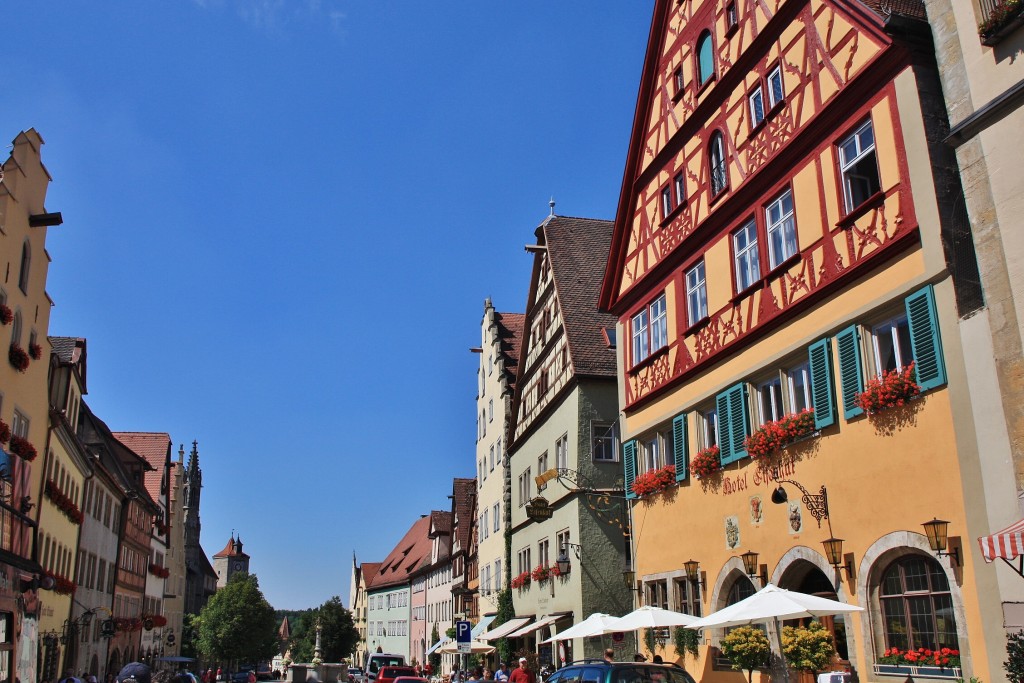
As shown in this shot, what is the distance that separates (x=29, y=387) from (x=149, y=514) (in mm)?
31845

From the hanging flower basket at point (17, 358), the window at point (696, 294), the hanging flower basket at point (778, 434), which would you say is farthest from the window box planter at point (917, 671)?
the hanging flower basket at point (17, 358)

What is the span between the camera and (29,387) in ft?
73.7

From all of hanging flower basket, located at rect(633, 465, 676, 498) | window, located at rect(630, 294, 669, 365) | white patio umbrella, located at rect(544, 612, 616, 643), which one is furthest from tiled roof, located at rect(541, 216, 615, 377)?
white patio umbrella, located at rect(544, 612, 616, 643)

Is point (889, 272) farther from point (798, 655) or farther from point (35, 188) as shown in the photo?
point (35, 188)

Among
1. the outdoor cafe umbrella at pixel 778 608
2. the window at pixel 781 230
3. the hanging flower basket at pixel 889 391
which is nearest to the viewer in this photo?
the outdoor cafe umbrella at pixel 778 608

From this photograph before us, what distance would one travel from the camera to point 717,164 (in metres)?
18.6

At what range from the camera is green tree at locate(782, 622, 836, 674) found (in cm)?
1276

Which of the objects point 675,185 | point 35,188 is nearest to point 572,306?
point 675,185

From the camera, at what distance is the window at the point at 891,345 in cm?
1267

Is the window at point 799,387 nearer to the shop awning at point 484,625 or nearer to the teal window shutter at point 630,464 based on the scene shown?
the teal window shutter at point 630,464

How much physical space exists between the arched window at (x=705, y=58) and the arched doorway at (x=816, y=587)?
9.91 metres

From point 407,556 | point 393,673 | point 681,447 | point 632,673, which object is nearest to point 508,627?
point 393,673

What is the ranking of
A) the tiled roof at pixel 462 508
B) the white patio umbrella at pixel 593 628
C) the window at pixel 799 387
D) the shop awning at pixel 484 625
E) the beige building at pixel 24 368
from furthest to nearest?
1. the tiled roof at pixel 462 508
2. the shop awning at pixel 484 625
3. the beige building at pixel 24 368
4. the white patio umbrella at pixel 593 628
5. the window at pixel 799 387

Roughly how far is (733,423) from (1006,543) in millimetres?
7199
